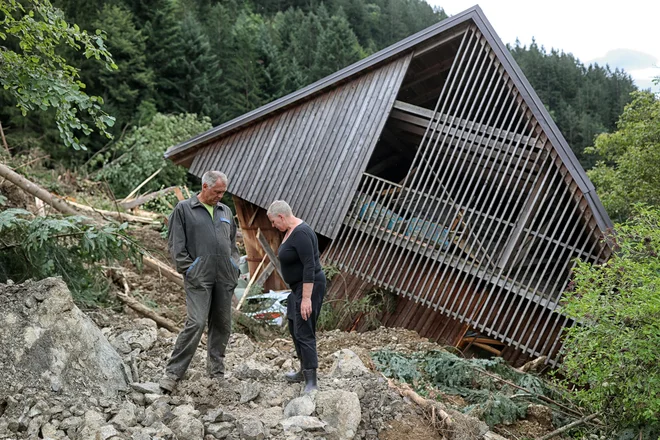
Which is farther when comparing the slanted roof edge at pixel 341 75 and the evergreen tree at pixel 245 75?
→ the evergreen tree at pixel 245 75

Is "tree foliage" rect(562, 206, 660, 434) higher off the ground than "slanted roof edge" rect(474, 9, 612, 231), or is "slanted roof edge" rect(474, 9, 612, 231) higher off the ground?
"slanted roof edge" rect(474, 9, 612, 231)

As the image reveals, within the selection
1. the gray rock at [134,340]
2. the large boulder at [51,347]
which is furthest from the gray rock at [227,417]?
the gray rock at [134,340]

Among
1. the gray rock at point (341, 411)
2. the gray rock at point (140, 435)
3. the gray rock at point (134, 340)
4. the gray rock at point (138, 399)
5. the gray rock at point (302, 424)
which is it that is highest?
the gray rock at point (341, 411)

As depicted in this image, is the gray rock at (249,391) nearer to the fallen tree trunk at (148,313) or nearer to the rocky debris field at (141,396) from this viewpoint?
the rocky debris field at (141,396)

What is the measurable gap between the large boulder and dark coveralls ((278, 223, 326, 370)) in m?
1.63

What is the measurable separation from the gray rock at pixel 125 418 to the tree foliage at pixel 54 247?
8.18ft

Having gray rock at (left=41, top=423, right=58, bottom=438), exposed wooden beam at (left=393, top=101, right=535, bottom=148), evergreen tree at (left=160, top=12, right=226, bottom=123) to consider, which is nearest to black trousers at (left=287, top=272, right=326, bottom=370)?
gray rock at (left=41, top=423, right=58, bottom=438)

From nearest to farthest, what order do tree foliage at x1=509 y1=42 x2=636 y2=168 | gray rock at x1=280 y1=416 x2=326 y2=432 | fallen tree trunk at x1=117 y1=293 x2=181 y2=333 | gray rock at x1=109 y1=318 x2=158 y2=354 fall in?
1. gray rock at x1=280 y1=416 x2=326 y2=432
2. gray rock at x1=109 y1=318 x2=158 y2=354
3. fallen tree trunk at x1=117 y1=293 x2=181 y2=333
4. tree foliage at x1=509 y1=42 x2=636 y2=168

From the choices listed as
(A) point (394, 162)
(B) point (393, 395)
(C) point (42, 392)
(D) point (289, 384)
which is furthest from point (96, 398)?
(A) point (394, 162)

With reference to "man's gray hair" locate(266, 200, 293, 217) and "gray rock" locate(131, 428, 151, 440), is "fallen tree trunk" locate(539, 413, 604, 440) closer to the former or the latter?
"man's gray hair" locate(266, 200, 293, 217)

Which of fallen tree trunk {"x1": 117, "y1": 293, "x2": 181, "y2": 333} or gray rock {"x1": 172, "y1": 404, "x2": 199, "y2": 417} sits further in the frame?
fallen tree trunk {"x1": 117, "y1": 293, "x2": 181, "y2": 333}

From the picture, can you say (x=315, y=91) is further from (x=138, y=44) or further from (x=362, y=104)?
(x=138, y=44)

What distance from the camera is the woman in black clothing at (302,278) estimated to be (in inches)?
197

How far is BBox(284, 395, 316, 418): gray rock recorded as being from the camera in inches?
191
